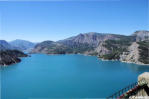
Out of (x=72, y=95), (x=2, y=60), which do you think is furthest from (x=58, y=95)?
(x=2, y=60)

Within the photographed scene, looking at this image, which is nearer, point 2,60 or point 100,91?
point 100,91

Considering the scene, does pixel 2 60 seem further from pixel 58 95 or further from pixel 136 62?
pixel 136 62

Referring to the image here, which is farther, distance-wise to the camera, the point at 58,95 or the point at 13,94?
the point at 13,94

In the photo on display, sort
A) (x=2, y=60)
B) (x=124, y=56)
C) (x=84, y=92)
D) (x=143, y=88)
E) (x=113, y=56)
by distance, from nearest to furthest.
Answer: (x=143, y=88), (x=84, y=92), (x=2, y=60), (x=124, y=56), (x=113, y=56)

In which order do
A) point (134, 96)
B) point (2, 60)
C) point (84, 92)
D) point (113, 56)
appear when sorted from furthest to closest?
point (113, 56)
point (2, 60)
point (84, 92)
point (134, 96)

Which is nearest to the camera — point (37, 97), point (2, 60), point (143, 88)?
point (143, 88)

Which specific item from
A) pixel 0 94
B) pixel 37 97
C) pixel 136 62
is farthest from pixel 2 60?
pixel 136 62

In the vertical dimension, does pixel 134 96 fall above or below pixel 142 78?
below

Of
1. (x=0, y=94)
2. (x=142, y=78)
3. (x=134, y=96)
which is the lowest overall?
(x=0, y=94)

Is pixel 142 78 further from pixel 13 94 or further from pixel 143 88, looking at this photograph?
pixel 13 94
